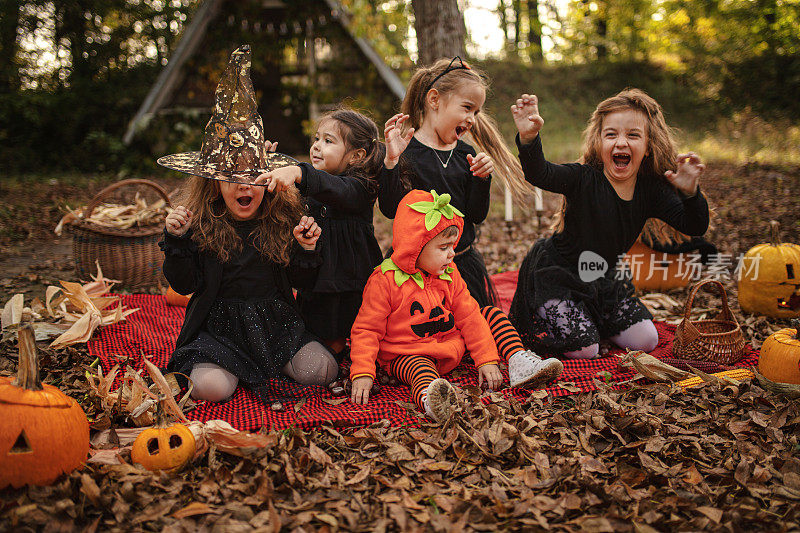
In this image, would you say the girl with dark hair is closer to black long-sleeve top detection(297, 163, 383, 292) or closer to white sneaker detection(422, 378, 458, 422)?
black long-sleeve top detection(297, 163, 383, 292)

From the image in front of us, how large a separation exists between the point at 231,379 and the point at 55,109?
14266 millimetres

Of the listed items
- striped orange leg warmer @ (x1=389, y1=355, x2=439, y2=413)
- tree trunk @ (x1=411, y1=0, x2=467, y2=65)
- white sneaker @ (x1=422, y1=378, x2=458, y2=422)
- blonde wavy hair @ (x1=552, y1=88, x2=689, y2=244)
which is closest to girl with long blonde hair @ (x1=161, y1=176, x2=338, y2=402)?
striped orange leg warmer @ (x1=389, y1=355, x2=439, y2=413)

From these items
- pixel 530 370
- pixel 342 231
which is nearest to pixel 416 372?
pixel 530 370

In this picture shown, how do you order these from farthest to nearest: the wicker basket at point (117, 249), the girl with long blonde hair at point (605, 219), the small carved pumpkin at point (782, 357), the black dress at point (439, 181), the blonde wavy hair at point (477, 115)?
the wicker basket at point (117, 249) < the girl with long blonde hair at point (605, 219) < the blonde wavy hair at point (477, 115) < the black dress at point (439, 181) < the small carved pumpkin at point (782, 357)

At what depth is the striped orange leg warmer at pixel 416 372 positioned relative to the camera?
11.0ft

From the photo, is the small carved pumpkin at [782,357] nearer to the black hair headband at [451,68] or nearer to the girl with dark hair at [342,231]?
the girl with dark hair at [342,231]

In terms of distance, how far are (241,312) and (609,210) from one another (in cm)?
259

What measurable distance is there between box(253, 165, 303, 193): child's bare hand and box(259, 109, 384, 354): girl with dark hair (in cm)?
55

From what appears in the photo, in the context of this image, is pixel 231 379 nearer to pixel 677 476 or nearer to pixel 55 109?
pixel 677 476

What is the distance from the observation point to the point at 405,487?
2.54m

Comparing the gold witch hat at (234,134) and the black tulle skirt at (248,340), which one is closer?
the gold witch hat at (234,134)

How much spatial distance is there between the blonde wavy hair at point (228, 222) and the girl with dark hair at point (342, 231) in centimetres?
32

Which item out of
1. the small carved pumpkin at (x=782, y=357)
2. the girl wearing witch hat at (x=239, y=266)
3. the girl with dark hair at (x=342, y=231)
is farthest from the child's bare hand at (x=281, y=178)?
the small carved pumpkin at (x=782, y=357)

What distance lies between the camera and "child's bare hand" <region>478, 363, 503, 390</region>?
3543mm
